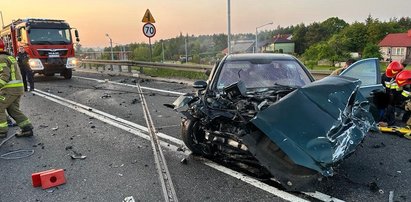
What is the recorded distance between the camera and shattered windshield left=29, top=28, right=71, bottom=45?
14.9 meters

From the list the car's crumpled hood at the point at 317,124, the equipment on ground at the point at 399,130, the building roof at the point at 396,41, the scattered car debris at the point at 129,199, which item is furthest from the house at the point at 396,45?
the scattered car debris at the point at 129,199

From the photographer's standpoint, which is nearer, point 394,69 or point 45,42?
point 394,69

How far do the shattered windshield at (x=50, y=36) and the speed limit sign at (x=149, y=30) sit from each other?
431 centimetres

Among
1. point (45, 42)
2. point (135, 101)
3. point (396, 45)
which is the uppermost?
point (396, 45)

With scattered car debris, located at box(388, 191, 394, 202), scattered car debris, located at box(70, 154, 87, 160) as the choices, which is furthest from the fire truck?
scattered car debris, located at box(388, 191, 394, 202)

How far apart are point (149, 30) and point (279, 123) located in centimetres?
1307

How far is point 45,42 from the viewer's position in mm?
15203

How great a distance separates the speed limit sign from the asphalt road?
30.2 ft

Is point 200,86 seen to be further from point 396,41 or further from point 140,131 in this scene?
point 396,41

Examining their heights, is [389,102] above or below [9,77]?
below

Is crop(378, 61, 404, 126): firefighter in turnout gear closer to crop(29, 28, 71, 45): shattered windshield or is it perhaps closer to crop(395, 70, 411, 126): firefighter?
crop(395, 70, 411, 126): firefighter

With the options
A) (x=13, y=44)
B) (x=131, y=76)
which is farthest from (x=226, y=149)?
(x=13, y=44)

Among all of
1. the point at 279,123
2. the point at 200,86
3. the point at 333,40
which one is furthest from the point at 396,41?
the point at 279,123

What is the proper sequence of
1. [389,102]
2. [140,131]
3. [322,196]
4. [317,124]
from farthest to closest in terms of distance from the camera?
[140,131], [389,102], [322,196], [317,124]
